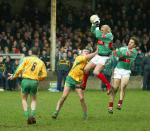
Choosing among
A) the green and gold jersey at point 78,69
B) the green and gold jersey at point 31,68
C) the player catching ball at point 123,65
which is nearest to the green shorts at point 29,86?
the green and gold jersey at point 31,68

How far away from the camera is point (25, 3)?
4203cm

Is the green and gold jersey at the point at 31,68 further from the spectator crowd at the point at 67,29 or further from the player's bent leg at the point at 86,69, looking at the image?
the spectator crowd at the point at 67,29

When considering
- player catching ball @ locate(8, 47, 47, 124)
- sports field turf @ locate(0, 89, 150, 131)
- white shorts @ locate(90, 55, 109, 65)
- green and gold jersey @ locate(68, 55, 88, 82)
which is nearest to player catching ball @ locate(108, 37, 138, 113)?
sports field turf @ locate(0, 89, 150, 131)

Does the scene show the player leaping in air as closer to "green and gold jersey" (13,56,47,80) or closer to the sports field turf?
the sports field turf

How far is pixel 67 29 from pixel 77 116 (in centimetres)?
1749

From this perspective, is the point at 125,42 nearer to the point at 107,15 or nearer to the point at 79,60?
the point at 107,15

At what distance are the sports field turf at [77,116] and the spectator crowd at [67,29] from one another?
15.8ft

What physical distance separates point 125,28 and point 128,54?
18.9 m

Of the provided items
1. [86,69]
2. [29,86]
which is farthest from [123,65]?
[29,86]

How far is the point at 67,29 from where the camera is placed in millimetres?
39219

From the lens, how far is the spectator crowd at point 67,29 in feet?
118

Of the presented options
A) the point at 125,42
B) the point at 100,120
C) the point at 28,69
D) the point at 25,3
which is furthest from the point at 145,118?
the point at 25,3

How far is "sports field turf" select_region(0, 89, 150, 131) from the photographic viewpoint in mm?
18906

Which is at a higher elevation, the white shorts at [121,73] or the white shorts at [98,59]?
the white shorts at [98,59]
